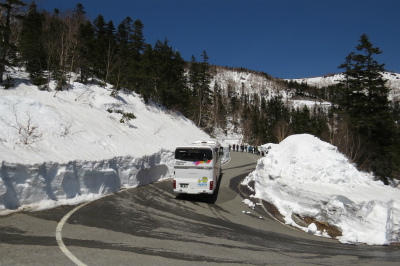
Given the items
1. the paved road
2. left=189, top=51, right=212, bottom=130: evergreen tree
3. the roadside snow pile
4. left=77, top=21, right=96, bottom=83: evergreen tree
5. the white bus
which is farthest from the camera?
left=189, top=51, right=212, bottom=130: evergreen tree

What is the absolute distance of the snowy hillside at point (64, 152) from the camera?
7.83 m

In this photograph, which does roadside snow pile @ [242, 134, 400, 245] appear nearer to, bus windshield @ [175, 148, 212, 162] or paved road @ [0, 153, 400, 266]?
paved road @ [0, 153, 400, 266]

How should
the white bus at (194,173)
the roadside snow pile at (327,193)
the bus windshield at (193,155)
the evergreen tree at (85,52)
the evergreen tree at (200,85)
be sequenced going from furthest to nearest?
1. the evergreen tree at (200,85)
2. the evergreen tree at (85,52)
3. the bus windshield at (193,155)
4. the white bus at (194,173)
5. the roadside snow pile at (327,193)

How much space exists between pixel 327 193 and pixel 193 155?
19.9 feet

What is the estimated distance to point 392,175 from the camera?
2131 cm

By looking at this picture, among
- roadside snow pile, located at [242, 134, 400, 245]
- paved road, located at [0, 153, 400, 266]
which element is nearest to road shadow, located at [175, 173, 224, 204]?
paved road, located at [0, 153, 400, 266]

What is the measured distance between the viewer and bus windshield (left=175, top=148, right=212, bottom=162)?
36.7 feet

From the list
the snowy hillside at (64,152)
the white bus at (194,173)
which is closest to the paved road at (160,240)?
the snowy hillside at (64,152)

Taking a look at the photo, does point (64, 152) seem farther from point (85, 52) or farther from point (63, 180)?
point (85, 52)

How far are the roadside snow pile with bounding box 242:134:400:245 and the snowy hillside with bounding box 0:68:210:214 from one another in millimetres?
7537

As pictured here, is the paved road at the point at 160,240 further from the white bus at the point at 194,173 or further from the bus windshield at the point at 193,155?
the bus windshield at the point at 193,155

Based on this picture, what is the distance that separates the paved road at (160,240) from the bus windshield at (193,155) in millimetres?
2522

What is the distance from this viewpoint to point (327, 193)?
8.66 metres

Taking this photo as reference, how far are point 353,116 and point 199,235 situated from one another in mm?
24946
